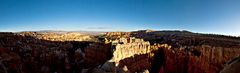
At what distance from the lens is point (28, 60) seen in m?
44.9

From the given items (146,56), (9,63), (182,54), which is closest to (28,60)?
(9,63)

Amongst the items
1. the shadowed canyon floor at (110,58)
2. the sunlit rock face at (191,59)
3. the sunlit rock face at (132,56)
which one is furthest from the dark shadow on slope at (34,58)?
the sunlit rock face at (191,59)

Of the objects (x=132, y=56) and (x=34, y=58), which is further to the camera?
(x=34, y=58)

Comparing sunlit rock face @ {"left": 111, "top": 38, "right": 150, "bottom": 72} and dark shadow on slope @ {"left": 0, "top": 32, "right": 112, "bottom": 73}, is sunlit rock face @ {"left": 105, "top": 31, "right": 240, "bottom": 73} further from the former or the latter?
dark shadow on slope @ {"left": 0, "top": 32, "right": 112, "bottom": 73}

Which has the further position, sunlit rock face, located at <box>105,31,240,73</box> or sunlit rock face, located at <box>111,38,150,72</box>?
sunlit rock face, located at <box>111,38,150,72</box>

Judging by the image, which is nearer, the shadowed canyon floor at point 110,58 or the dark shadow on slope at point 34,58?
the shadowed canyon floor at point 110,58

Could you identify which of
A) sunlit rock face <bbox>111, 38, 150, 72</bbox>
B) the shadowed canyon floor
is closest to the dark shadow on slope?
the shadowed canyon floor

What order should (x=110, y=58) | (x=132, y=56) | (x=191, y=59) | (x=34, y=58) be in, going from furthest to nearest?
(x=34, y=58)
(x=191, y=59)
(x=132, y=56)
(x=110, y=58)

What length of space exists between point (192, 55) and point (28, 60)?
65.5 feet

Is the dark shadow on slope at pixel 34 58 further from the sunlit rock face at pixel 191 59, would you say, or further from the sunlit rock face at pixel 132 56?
the sunlit rock face at pixel 191 59

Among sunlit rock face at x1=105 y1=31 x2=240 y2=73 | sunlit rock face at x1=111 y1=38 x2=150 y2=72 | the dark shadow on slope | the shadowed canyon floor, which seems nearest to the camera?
sunlit rock face at x1=105 y1=31 x2=240 y2=73

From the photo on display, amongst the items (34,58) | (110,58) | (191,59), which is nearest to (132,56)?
(110,58)

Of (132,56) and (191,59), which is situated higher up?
(132,56)

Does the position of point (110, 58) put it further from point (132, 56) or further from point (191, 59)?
point (191, 59)
